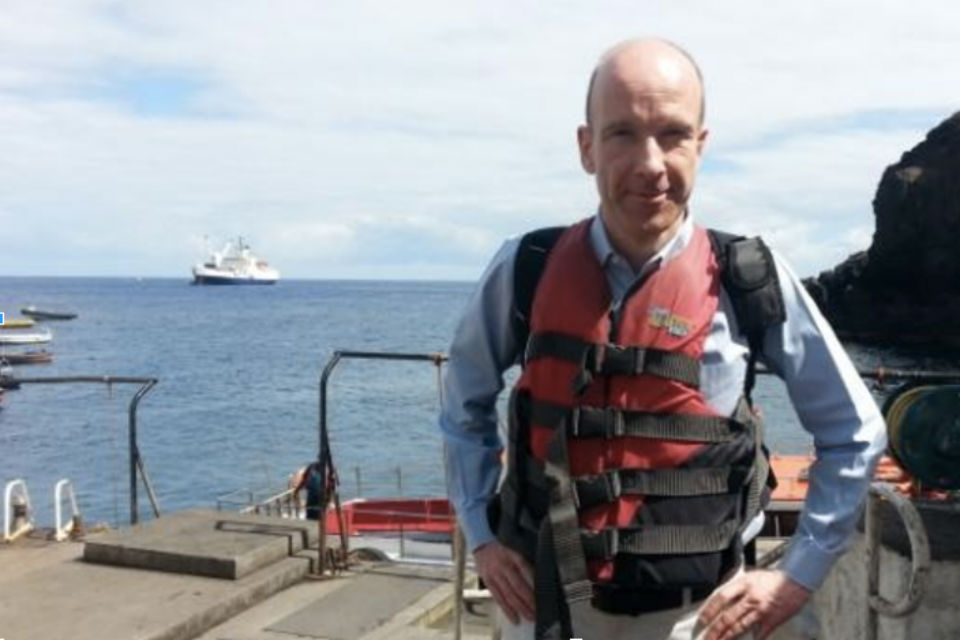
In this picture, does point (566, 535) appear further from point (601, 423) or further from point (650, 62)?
point (650, 62)

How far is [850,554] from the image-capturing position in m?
4.61

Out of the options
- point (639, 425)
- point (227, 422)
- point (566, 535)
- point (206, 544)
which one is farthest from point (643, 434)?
point (227, 422)

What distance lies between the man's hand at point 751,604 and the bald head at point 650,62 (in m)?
1.01

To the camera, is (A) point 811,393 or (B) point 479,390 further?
(B) point 479,390

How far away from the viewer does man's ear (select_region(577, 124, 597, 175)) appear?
2512 millimetres

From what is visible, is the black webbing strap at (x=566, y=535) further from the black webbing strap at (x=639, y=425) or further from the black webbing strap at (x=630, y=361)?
the black webbing strap at (x=630, y=361)

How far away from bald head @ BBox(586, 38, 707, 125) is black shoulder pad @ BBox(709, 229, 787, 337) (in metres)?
0.31

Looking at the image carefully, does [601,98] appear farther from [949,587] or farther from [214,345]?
[214,345]

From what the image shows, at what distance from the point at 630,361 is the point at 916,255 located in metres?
80.3

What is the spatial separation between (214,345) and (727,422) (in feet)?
312

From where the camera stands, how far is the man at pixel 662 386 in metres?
2.39

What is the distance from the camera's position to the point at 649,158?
7.77 feet

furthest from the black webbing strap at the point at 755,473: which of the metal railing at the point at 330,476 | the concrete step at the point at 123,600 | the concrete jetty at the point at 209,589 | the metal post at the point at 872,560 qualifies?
the metal railing at the point at 330,476

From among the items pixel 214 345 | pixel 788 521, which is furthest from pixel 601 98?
pixel 214 345
